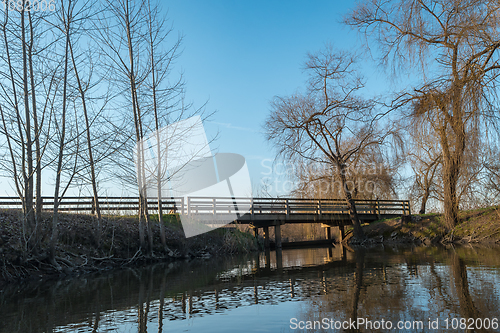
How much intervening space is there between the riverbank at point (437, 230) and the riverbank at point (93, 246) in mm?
7192

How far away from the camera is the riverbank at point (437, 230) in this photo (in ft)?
39.8

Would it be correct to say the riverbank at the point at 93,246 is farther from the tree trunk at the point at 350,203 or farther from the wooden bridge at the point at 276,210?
the tree trunk at the point at 350,203

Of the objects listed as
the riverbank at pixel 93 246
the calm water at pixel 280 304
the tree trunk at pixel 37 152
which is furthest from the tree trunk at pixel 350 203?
the tree trunk at pixel 37 152

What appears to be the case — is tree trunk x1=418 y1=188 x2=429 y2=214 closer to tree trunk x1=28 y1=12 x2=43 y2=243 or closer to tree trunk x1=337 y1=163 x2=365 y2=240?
tree trunk x1=337 y1=163 x2=365 y2=240

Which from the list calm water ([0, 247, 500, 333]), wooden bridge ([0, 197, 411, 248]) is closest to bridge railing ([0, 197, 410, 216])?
wooden bridge ([0, 197, 411, 248])

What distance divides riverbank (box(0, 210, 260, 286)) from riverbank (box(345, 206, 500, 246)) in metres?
7.19

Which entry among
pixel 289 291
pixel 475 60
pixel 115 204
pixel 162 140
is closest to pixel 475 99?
pixel 475 60

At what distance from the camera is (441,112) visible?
7840 mm

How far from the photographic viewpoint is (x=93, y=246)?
37.3ft

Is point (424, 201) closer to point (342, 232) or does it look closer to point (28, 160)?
point (342, 232)

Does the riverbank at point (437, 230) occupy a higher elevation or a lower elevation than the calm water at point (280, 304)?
lower

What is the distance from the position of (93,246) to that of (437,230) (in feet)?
46.0

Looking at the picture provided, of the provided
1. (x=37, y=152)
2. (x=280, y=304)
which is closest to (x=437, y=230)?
(x=280, y=304)

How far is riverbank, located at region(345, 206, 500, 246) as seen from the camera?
39.8 feet
